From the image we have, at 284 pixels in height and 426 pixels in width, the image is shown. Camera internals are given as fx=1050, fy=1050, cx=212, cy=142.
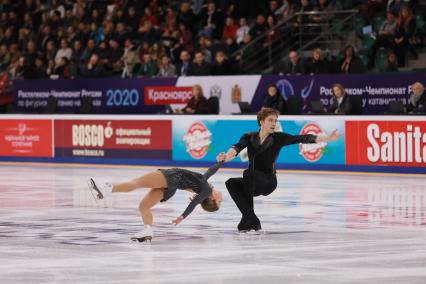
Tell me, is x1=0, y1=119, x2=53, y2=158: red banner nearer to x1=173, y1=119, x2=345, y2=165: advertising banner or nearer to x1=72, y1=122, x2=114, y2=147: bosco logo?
x1=72, y1=122, x2=114, y2=147: bosco logo

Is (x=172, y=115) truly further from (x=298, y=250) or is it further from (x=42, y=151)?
(x=298, y=250)

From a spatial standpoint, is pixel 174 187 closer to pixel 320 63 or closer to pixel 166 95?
pixel 320 63

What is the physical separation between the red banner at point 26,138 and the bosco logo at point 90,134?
2.45 feet

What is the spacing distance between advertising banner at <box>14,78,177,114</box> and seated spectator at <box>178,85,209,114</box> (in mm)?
2511

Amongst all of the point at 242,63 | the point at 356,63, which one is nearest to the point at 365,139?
the point at 356,63

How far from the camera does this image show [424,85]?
70.9 ft

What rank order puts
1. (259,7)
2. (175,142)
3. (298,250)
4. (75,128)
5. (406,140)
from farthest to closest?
1. (259,7)
2. (75,128)
3. (175,142)
4. (406,140)
5. (298,250)

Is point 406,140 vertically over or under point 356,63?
under

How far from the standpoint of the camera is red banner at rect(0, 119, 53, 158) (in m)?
25.0

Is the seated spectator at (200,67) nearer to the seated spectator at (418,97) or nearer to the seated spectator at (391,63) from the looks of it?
the seated spectator at (391,63)

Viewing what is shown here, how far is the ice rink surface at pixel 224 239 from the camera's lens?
337 inches

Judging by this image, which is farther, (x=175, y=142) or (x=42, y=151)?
(x=42, y=151)

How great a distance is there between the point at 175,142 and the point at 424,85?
550cm

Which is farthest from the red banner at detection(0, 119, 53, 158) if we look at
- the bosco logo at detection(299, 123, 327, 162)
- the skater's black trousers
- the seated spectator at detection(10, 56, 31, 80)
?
the skater's black trousers
